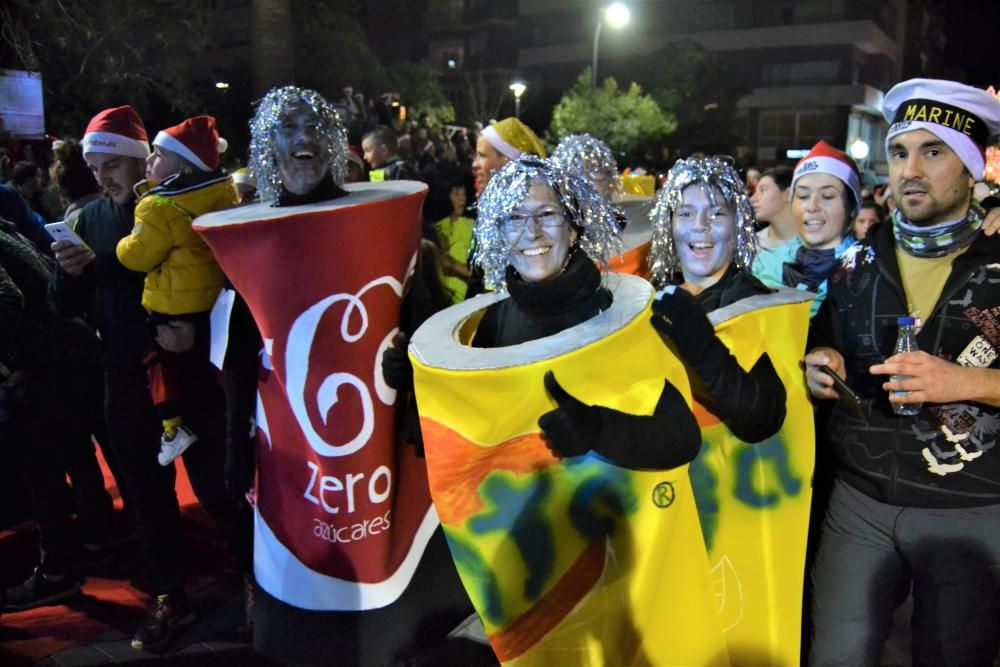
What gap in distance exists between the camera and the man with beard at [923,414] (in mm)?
2240

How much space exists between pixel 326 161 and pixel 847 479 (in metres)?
2.06

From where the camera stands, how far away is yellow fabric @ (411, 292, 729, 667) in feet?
6.71

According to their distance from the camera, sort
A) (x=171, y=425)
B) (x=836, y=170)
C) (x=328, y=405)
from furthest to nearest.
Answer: (x=836, y=170) < (x=171, y=425) < (x=328, y=405)

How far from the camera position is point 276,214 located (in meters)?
2.70

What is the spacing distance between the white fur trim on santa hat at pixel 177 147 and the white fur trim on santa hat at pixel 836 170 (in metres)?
2.75

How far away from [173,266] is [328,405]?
1.04 metres

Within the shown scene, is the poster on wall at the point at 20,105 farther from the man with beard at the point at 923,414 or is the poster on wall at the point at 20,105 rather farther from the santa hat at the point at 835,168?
the man with beard at the point at 923,414

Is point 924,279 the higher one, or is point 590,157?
point 590,157

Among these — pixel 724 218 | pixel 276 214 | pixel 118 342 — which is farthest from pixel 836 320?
pixel 118 342

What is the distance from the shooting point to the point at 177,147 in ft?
12.2

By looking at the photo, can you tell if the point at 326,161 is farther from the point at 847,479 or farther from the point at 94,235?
the point at 847,479

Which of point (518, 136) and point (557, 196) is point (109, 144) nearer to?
point (518, 136)

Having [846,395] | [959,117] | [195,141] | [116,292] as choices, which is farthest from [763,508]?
[195,141]

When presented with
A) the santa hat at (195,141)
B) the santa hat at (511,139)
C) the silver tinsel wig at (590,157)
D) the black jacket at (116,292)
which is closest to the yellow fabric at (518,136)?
the santa hat at (511,139)
